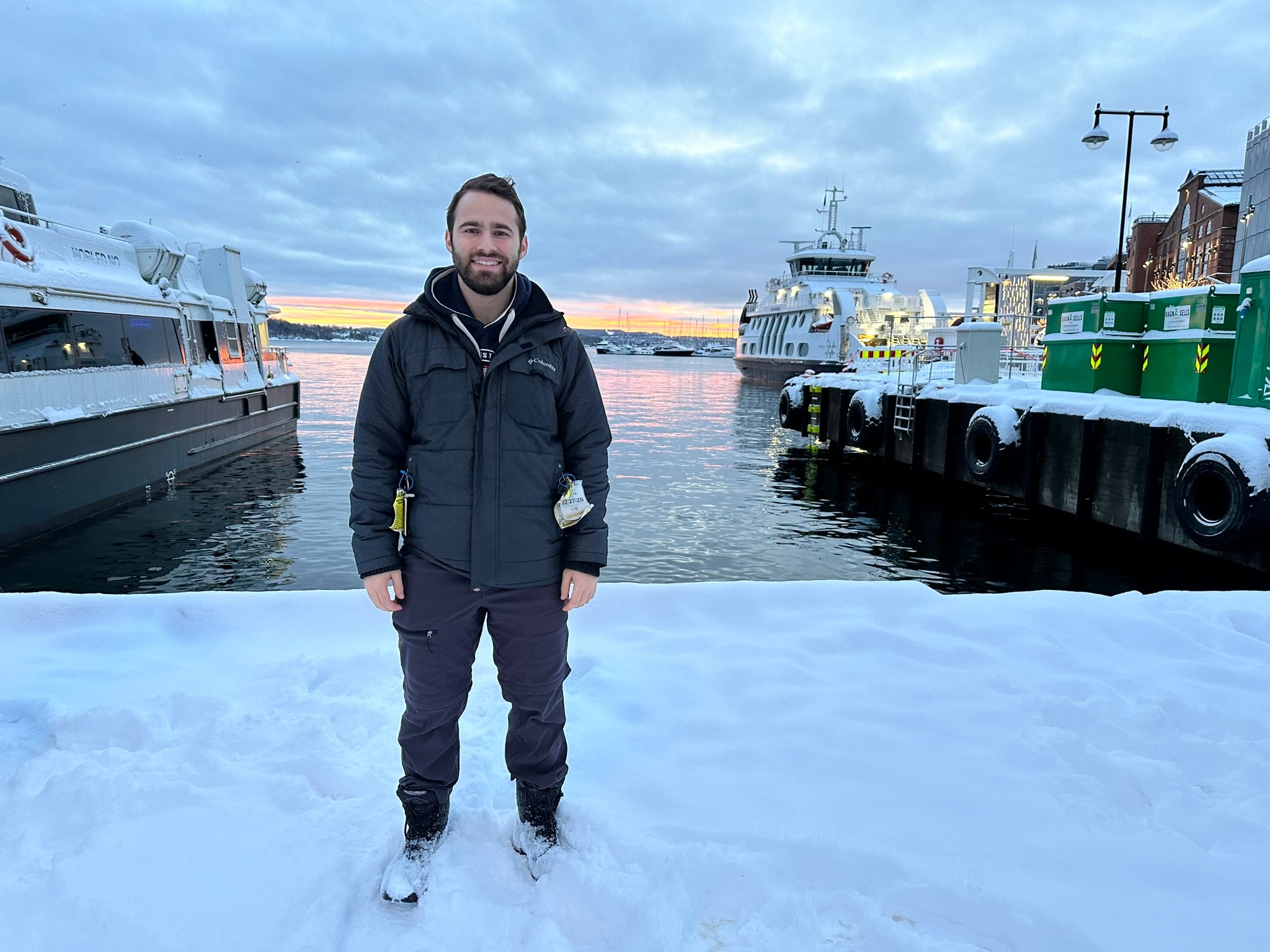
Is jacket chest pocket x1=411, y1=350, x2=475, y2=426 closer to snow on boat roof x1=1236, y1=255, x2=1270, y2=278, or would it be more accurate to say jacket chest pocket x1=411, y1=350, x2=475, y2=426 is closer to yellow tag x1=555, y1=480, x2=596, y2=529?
yellow tag x1=555, y1=480, x2=596, y2=529

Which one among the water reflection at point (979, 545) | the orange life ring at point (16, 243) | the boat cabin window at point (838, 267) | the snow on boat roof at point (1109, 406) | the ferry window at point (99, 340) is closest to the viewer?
the snow on boat roof at point (1109, 406)

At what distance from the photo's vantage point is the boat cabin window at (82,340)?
953cm

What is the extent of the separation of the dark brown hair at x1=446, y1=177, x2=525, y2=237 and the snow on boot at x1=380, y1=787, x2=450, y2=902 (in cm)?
175

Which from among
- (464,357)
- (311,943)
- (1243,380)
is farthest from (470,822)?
(1243,380)

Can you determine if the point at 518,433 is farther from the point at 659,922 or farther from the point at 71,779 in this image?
the point at 71,779

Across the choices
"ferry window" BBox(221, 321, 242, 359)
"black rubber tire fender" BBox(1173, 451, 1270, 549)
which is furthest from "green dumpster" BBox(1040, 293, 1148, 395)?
"ferry window" BBox(221, 321, 242, 359)

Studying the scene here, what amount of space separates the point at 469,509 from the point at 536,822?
1.02m

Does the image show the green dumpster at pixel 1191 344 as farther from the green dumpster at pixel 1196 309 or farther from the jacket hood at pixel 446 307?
the jacket hood at pixel 446 307

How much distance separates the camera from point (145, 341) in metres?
12.8

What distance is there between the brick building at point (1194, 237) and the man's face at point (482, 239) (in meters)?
47.5

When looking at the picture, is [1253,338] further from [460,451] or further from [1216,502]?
[460,451]

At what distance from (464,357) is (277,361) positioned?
21708 millimetres

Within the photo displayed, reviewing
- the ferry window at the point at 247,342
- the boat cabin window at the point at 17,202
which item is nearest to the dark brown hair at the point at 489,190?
the boat cabin window at the point at 17,202

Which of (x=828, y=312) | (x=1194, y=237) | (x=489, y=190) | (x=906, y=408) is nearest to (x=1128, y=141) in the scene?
(x=906, y=408)
